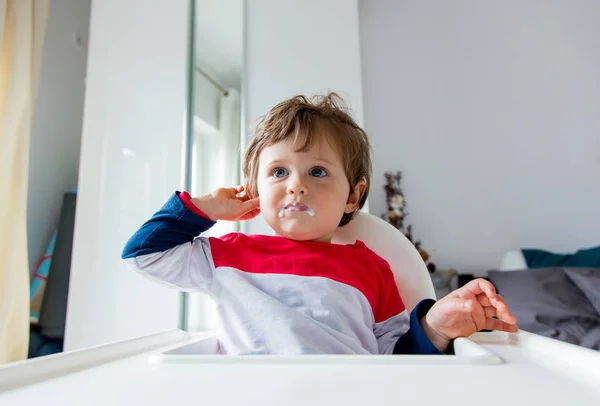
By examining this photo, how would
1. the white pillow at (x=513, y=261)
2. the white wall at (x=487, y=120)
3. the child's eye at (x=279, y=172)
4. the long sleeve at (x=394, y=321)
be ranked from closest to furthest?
the long sleeve at (x=394, y=321)
the child's eye at (x=279, y=172)
the white pillow at (x=513, y=261)
the white wall at (x=487, y=120)

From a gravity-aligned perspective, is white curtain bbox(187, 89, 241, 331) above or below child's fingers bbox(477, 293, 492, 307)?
above

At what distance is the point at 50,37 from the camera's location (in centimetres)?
220

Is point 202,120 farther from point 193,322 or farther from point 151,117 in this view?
point 193,322

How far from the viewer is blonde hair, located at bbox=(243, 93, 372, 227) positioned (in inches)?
36.0

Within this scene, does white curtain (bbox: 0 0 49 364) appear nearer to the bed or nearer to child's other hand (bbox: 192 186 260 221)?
child's other hand (bbox: 192 186 260 221)

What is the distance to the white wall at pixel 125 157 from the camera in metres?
1.80

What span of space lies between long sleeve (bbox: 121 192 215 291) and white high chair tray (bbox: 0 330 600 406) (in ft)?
0.75

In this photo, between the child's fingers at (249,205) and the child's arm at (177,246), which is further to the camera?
the child's fingers at (249,205)

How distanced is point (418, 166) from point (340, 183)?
1672 millimetres

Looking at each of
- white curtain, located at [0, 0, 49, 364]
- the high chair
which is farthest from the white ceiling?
the high chair

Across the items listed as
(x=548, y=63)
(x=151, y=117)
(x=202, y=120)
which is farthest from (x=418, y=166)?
(x=151, y=117)

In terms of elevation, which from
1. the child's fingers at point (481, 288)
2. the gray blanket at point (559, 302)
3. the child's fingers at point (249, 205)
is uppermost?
the child's fingers at point (249, 205)

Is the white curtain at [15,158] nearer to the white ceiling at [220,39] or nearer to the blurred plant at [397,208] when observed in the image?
the white ceiling at [220,39]

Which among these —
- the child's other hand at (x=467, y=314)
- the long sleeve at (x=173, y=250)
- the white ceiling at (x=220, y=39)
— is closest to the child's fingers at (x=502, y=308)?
the child's other hand at (x=467, y=314)
